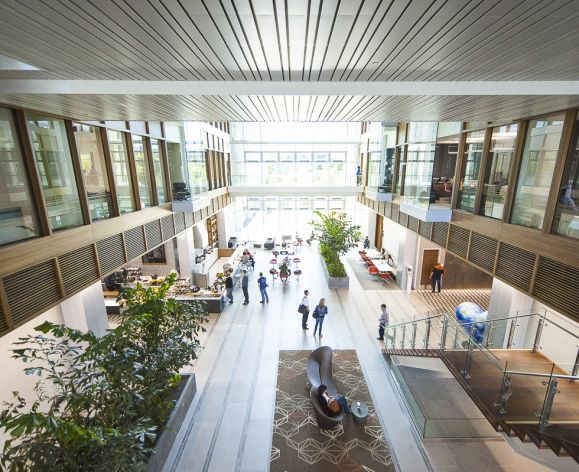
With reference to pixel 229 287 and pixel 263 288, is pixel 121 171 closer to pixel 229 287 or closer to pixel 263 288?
pixel 229 287

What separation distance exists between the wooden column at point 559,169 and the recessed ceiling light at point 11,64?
844 centimetres

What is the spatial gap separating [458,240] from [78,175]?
985cm

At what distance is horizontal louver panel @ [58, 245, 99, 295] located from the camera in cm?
562

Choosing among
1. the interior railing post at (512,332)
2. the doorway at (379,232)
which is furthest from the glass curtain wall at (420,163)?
the doorway at (379,232)

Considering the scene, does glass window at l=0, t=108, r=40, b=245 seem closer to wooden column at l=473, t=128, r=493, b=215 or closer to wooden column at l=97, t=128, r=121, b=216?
wooden column at l=97, t=128, r=121, b=216

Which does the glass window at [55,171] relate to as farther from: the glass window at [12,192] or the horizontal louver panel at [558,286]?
the horizontal louver panel at [558,286]

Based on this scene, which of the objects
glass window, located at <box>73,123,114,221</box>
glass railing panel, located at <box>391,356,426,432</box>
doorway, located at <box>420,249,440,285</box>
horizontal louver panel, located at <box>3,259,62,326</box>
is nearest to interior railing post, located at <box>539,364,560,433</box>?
glass railing panel, located at <box>391,356,426,432</box>

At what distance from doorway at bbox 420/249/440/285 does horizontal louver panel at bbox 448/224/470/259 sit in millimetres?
4137


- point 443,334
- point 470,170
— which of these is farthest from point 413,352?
point 470,170

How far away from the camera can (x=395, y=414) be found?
632 centimetres

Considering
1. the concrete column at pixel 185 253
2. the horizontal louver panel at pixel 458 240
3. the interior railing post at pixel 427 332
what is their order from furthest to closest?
the concrete column at pixel 185 253
the horizontal louver panel at pixel 458 240
the interior railing post at pixel 427 332

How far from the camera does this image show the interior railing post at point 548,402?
446cm

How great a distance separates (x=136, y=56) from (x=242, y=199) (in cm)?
1940

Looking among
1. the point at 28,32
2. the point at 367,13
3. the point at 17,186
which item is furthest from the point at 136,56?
the point at 17,186
